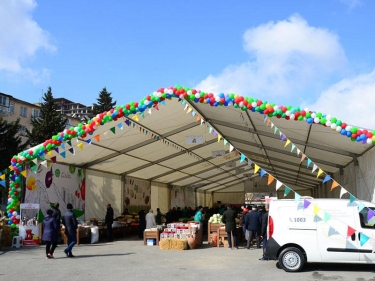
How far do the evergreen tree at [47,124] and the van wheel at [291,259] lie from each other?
3266 centimetres

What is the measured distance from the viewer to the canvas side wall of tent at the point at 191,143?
397 inches

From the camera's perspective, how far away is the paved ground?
311 inches

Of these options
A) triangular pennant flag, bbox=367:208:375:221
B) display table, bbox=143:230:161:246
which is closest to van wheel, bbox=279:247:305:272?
triangular pennant flag, bbox=367:208:375:221

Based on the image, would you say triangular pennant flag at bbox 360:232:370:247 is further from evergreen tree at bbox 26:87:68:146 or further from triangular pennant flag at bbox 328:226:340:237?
evergreen tree at bbox 26:87:68:146

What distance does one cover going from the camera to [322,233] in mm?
8312

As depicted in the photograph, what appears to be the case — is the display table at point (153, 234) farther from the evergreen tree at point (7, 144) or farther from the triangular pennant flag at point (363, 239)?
the evergreen tree at point (7, 144)

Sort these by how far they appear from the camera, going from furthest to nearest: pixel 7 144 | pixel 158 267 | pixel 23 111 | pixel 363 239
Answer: pixel 23 111, pixel 7 144, pixel 158 267, pixel 363 239

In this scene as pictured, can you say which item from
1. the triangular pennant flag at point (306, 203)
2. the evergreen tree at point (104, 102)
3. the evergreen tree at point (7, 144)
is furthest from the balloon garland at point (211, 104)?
the evergreen tree at point (104, 102)

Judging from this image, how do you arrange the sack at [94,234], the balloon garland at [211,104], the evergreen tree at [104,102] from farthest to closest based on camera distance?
the evergreen tree at [104,102], the sack at [94,234], the balloon garland at [211,104]

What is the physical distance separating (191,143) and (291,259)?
6.78 meters

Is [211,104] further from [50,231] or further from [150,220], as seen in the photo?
[150,220]

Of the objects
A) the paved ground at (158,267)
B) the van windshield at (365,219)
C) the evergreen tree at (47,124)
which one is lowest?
the paved ground at (158,267)

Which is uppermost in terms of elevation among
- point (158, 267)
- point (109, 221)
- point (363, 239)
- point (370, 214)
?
point (370, 214)

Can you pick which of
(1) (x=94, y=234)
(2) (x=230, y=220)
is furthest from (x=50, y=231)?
(2) (x=230, y=220)
